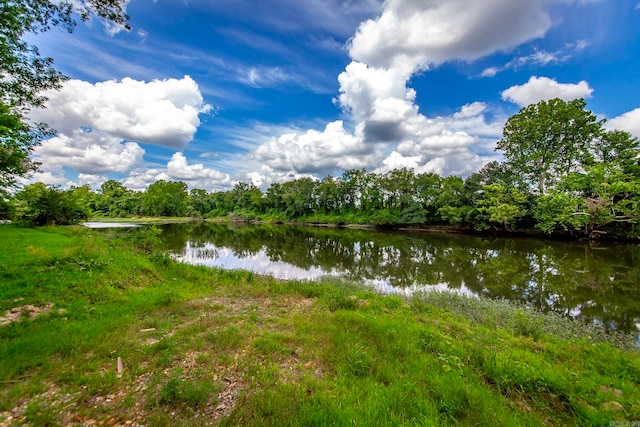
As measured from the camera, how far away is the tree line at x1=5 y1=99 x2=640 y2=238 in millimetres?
22812

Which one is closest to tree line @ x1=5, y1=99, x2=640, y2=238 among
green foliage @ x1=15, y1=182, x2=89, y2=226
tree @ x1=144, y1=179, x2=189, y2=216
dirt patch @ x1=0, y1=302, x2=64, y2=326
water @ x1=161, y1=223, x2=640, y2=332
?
green foliage @ x1=15, y1=182, x2=89, y2=226

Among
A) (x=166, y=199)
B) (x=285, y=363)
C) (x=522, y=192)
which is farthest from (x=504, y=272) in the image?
(x=166, y=199)

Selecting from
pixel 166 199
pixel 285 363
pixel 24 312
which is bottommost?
pixel 285 363

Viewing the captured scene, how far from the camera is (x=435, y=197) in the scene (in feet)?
143

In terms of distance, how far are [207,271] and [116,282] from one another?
3.90m

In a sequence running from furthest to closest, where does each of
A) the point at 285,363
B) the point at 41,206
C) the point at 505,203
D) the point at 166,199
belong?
the point at 166,199 < the point at 505,203 < the point at 41,206 < the point at 285,363

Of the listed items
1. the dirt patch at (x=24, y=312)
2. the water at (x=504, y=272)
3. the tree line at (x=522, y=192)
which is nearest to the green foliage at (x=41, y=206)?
the tree line at (x=522, y=192)

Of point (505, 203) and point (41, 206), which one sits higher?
point (505, 203)

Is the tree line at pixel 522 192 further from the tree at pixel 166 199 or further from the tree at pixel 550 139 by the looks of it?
the tree at pixel 166 199

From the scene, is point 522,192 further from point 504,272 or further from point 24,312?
point 24,312

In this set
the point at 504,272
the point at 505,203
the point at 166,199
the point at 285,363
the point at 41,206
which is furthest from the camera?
the point at 166,199

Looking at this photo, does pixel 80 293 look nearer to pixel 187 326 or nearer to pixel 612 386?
pixel 187 326

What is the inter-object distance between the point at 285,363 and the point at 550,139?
43118 millimetres

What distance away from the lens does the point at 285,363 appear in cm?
423
